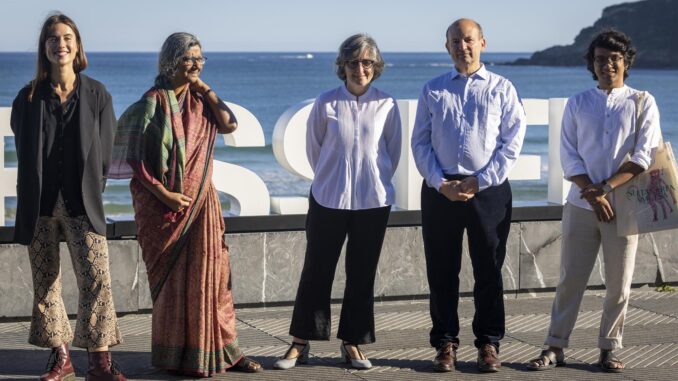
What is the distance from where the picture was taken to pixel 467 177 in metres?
6.17

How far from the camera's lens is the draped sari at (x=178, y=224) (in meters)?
5.98

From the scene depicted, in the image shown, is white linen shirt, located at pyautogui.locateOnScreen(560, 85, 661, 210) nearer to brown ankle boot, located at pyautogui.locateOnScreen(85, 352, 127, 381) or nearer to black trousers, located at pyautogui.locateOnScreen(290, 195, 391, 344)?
black trousers, located at pyautogui.locateOnScreen(290, 195, 391, 344)

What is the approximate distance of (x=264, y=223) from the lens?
8047 millimetres

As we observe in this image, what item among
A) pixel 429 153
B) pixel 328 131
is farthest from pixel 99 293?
pixel 429 153

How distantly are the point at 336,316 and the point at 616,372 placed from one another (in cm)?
207

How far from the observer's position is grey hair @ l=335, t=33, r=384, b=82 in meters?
6.16

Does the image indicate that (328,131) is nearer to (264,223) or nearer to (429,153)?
(429,153)

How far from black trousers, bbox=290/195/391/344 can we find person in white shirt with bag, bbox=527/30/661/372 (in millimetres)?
957

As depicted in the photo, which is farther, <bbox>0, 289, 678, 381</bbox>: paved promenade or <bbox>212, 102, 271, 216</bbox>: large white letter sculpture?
<bbox>212, 102, 271, 216</bbox>: large white letter sculpture

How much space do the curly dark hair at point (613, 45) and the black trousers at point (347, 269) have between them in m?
1.36

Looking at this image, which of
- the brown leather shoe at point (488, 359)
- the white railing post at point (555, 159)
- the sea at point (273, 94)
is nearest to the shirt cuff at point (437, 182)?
the brown leather shoe at point (488, 359)

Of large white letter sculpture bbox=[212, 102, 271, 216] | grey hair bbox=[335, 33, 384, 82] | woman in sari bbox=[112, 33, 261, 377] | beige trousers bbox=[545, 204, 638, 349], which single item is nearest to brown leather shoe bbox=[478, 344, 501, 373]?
beige trousers bbox=[545, 204, 638, 349]

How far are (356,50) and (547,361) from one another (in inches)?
75.8

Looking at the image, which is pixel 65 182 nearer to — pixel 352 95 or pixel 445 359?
pixel 352 95
